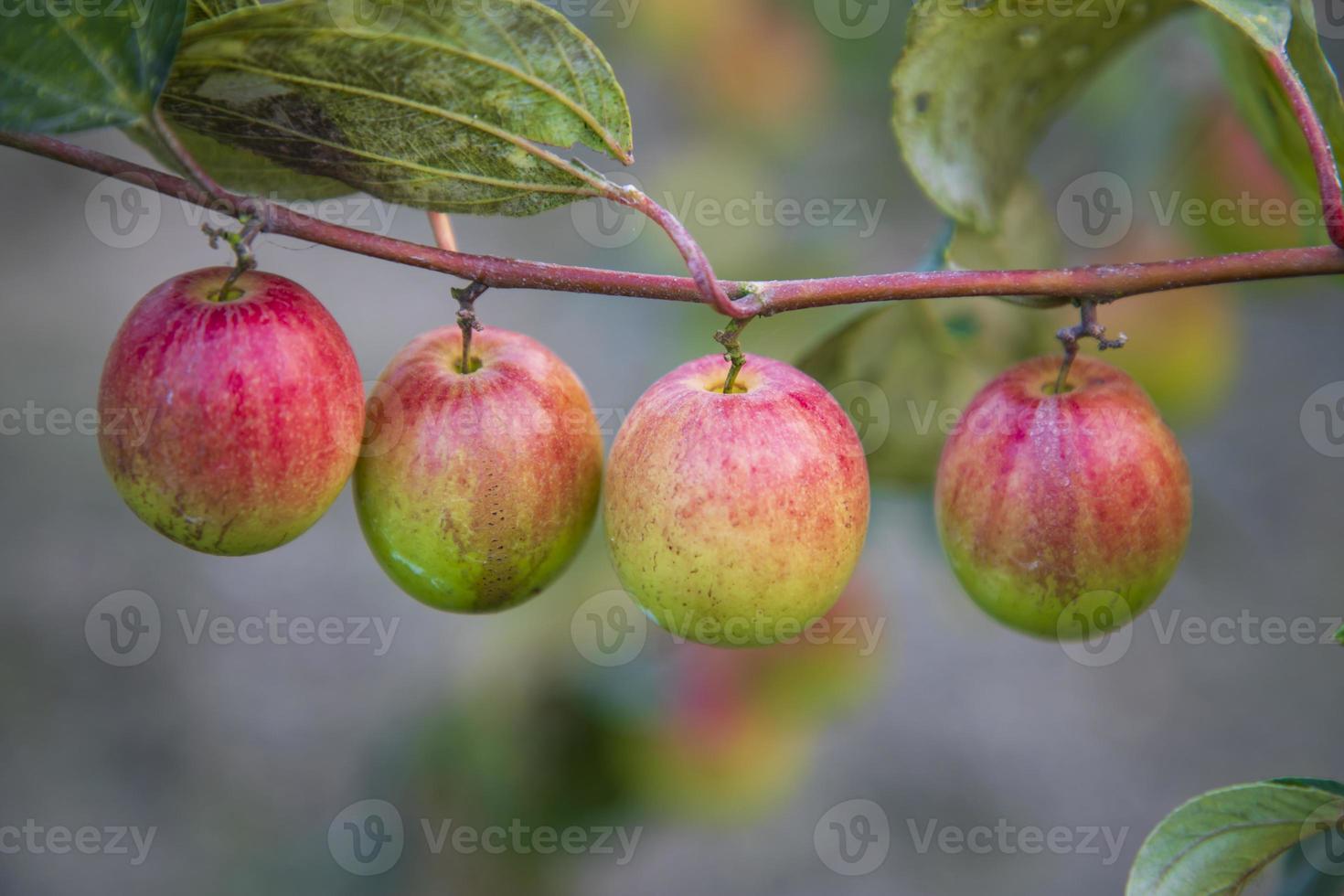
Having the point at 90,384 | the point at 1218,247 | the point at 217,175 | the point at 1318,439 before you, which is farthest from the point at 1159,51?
the point at 90,384

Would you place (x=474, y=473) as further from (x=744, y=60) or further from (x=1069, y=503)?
(x=744, y=60)

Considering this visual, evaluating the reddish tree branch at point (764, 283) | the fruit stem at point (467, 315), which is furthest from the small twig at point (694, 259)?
the fruit stem at point (467, 315)

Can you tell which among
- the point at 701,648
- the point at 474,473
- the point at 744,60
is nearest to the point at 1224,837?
the point at 474,473

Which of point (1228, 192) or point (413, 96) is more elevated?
point (1228, 192)

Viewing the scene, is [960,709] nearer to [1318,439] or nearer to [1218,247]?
[1318,439]

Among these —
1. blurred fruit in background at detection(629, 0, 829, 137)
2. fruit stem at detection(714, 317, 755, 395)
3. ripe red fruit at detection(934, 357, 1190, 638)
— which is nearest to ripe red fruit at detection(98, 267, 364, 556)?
fruit stem at detection(714, 317, 755, 395)

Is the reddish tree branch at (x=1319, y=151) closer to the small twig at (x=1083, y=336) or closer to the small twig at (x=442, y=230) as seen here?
the small twig at (x=1083, y=336)
